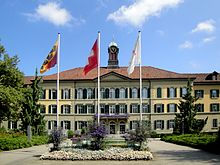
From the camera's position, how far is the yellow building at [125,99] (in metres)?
68.2

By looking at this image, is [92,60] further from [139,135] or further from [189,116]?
[189,116]

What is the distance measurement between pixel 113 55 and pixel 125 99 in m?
11.5

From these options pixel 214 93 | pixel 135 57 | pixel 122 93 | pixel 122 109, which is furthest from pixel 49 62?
pixel 214 93

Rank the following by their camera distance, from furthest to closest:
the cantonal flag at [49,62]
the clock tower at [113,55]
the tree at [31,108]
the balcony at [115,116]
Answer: the clock tower at [113,55] < the balcony at [115,116] < the tree at [31,108] < the cantonal flag at [49,62]

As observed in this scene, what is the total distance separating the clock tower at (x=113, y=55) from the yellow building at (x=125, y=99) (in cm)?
436

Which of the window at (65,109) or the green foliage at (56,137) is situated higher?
the window at (65,109)

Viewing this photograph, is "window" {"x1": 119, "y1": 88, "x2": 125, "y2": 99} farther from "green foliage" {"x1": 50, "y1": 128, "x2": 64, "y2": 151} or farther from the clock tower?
"green foliage" {"x1": 50, "y1": 128, "x2": 64, "y2": 151}

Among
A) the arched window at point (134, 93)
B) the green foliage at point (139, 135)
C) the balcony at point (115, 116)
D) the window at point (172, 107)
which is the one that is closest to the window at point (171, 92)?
the window at point (172, 107)

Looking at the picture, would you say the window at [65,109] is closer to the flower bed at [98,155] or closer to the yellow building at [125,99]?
the yellow building at [125,99]

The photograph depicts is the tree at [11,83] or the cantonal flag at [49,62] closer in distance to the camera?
the cantonal flag at [49,62]

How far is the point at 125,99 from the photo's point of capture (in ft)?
226

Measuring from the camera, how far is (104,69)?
74438 mm

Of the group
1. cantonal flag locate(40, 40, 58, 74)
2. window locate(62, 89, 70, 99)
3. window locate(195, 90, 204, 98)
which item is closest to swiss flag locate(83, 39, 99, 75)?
cantonal flag locate(40, 40, 58, 74)

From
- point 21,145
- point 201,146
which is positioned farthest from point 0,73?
point 201,146
